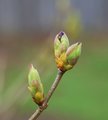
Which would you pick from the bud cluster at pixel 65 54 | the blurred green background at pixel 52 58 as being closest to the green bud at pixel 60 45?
the bud cluster at pixel 65 54

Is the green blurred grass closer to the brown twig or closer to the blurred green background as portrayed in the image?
the blurred green background

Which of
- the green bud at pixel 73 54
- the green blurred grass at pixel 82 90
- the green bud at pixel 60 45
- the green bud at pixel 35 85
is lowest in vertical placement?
the green blurred grass at pixel 82 90

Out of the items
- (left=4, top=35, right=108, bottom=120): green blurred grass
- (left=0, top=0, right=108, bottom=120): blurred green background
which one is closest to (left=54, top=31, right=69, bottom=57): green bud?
(left=0, top=0, right=108, bottom=120): blurred green background

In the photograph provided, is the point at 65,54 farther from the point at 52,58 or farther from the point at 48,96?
the point at 52,58

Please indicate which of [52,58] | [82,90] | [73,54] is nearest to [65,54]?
[73,54]

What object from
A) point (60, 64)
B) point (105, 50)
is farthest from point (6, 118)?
point (105, 50)

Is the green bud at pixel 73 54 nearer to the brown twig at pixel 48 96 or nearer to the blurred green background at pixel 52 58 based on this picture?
the brown twig at pixel 48 96

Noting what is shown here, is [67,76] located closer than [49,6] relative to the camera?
Yes

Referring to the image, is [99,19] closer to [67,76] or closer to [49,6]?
[49,6]
